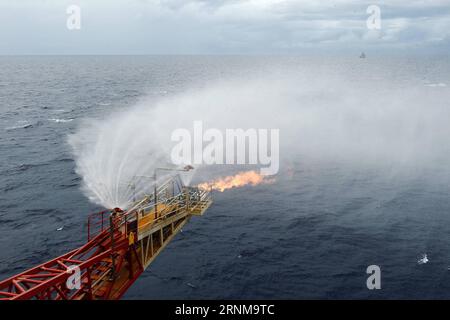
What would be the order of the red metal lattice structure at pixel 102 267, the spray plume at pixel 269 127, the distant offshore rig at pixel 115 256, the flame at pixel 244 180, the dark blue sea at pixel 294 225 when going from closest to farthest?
the distant offshore rig at pixel 115 256
the red metal lattice structure at pixel 102 267
the dark blue sea at pixel 294 225
the flame at pixel 244 180
the spray plume at pixel 269 127

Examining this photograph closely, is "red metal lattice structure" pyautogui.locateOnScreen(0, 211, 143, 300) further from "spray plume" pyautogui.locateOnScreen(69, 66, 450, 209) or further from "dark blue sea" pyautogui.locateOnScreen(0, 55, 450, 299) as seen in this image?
"spray plume" pyautogui.locateOnScreen(69, 66, 450, 209)

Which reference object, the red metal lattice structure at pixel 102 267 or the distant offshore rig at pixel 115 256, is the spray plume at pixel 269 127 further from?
the red metal lattice structure at pixel 102 267

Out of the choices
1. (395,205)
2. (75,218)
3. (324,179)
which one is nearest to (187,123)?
(324,179)

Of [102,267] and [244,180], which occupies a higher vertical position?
[102,267]

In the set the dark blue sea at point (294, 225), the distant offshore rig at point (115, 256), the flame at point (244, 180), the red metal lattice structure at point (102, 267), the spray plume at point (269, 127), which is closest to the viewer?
the distant offshore rig at point (115, 256)

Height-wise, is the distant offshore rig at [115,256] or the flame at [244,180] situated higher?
the distant offshore rig at [115,256]

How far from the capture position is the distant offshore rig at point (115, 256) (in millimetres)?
29609

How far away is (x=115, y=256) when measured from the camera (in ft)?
114

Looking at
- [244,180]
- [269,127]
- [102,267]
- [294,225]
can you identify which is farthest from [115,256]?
[269,127]

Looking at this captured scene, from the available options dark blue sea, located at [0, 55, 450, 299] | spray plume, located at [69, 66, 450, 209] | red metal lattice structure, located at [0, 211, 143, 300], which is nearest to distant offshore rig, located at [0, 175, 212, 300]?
red metal lattice structure, located at [0, 211, 143, 300]

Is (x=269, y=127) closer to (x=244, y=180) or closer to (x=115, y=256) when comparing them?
(x=244, y=180)

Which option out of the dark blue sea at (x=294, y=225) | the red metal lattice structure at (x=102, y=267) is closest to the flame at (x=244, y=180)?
the dark blue sea at (x=294, y=225)

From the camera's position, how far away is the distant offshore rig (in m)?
29.6
